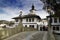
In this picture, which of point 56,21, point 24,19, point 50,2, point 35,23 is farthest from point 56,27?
point 50,2

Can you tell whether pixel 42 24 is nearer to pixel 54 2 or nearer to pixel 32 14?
pixel 32 14

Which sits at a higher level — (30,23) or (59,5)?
(59,5)

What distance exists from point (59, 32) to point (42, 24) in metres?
10.4

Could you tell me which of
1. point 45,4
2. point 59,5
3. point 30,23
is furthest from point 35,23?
point 59,5

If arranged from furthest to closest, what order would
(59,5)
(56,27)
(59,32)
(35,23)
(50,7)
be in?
1. (35,23)
2. (56,27)
3. (59,32)
4. (50,7)
5. (59,5)

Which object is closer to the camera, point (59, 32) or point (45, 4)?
point (45, 4)

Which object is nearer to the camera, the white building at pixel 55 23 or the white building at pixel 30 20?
the white building at pixel 55 23

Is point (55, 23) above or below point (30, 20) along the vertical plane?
below

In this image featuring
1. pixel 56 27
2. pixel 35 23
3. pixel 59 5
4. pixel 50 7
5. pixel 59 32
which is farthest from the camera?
pixel 35 23

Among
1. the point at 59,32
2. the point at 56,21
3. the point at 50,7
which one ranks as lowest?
the point at 59,32

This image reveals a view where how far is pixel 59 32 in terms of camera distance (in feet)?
108

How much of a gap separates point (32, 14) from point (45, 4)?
18.2 m

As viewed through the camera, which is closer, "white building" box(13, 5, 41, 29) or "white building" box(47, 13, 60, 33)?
"white building" box(47, 13, 60, 33)

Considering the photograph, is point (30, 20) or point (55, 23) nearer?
point (55, 23)
